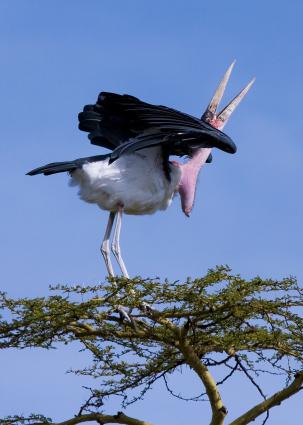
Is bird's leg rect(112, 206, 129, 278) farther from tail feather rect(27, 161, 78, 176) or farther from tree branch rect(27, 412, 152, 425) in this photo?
tree branch rect(27, 412, 152, 425)

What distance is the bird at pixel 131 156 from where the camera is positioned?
27.2 ft

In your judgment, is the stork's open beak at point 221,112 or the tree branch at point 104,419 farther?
the stork's open beak at point 221,112

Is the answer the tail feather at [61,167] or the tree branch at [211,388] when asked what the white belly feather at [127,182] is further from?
the tree branch at [211,388]

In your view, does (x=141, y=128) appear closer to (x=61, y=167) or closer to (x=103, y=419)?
(x=61, y=167)

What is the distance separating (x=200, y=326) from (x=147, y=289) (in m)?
0.56

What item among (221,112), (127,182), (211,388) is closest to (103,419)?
(211,388)

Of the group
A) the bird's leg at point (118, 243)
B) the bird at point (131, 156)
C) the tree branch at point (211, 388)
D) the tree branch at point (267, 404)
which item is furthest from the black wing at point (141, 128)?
the tree branch at point (267, 404)

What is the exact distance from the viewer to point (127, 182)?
8336 millimetres

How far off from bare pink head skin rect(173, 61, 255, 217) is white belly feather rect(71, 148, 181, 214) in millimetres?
411

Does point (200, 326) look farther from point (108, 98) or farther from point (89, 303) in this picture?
point (108, 98)

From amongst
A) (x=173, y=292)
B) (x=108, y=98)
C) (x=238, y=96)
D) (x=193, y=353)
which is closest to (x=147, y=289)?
(x=173, y=292)

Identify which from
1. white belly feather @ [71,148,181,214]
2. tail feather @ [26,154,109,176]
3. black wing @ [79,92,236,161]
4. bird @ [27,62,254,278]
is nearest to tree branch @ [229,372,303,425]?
bird @ [27,62,254,278]

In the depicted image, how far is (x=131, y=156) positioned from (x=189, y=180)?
0.73m

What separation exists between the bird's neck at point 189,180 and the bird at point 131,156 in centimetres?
4
